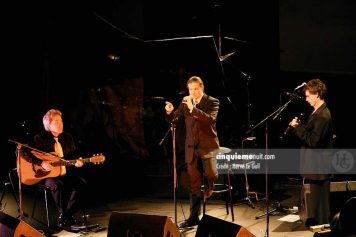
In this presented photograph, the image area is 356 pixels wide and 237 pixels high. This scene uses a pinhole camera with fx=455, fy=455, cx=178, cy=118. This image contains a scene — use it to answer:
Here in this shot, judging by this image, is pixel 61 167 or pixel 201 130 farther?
pixel 61 167

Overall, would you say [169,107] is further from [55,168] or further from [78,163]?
[55,168]

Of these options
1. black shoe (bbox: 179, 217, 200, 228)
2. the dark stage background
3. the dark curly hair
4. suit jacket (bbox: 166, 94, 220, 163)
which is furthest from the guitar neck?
the dark curly hair

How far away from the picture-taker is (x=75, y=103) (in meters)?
8.19

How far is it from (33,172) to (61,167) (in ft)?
1.18

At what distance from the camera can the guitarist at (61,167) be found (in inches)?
233

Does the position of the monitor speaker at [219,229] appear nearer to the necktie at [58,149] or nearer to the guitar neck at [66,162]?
the guitar neck at [66,162]

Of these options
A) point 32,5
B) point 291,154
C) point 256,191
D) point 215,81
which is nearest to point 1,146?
point 32,5

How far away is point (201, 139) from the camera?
18.1 ft

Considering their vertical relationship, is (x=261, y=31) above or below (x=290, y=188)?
above

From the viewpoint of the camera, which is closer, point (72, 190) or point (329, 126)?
point (329, 126)

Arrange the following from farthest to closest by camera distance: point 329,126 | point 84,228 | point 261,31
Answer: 1. point 261,31
2. point 84,228
3. point 329,126

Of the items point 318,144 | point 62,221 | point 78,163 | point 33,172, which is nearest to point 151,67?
point 78,163

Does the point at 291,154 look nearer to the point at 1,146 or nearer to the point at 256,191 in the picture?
the point at 256,191

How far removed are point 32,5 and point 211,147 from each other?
4370mm
